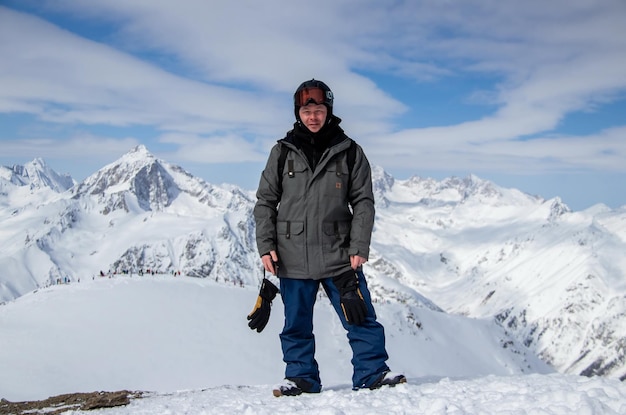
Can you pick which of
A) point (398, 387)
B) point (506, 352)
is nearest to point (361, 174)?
point (398, 387)

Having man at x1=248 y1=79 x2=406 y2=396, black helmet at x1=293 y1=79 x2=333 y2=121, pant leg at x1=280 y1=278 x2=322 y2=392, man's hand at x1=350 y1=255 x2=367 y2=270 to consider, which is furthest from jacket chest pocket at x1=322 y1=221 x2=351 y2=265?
black helmet at x1=293 y1=79 x2=333 y2=121

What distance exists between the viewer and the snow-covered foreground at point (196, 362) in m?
6.13

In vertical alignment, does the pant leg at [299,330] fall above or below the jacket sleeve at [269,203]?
below

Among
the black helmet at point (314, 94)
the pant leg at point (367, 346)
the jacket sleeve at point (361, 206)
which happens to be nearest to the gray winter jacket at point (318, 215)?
the jacket sleeve at point (361, 206)

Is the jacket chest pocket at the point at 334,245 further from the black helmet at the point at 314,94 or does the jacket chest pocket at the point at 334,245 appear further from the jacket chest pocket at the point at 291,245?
the black helmet at the point at 314,94

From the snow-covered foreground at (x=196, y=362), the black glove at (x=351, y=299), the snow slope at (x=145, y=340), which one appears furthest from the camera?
the snow slope at (x=145, y=340)

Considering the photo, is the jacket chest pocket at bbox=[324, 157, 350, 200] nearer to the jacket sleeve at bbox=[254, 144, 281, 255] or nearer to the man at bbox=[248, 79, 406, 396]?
the man at bbox=[248, 79, 406, 396]

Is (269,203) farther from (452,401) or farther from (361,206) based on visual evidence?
(452,401)

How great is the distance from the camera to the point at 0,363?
854 inches

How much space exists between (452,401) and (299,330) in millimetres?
2904

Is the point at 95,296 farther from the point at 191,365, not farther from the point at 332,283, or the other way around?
the point at 332,283

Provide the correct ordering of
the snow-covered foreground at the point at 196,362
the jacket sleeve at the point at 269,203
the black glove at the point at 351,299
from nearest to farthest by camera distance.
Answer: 1. the snow-covered foreground at the point at 196,362
2. the black glove at the point at 351,299
3. the jacket sleeve at the point at 269,203

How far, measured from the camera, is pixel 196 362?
25281 mm

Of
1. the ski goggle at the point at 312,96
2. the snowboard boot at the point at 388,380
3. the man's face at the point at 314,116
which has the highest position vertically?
the ski goggle at the point at 312,96
